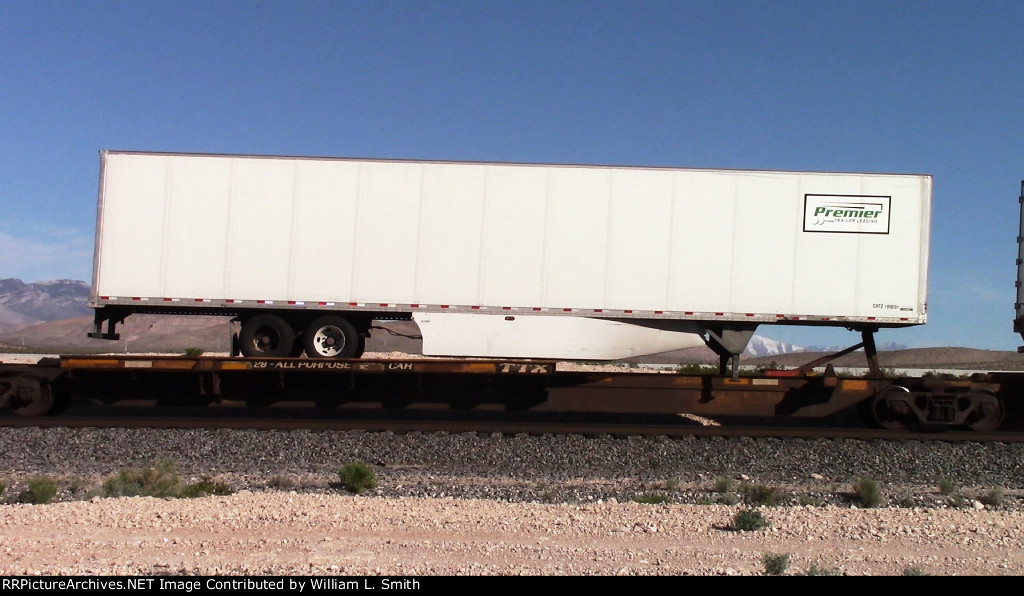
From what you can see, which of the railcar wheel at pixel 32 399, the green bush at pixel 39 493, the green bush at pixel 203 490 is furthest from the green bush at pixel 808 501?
the railcar wheel at pixel 32 399

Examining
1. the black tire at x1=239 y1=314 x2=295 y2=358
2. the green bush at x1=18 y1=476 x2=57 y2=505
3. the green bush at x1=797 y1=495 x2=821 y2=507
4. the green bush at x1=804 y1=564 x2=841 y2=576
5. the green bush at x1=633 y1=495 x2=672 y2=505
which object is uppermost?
the black tire at x1=239 y1=314 x2=295 y2=358

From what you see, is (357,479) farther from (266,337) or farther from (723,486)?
(266,337)

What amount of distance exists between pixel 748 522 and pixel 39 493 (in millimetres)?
6625

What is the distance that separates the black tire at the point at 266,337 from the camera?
12633 mm

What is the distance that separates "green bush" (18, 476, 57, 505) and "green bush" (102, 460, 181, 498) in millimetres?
476

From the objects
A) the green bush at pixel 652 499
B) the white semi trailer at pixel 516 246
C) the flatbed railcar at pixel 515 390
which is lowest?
the green bush at pixel 652 499

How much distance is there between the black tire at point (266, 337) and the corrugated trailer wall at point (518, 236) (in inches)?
18.3

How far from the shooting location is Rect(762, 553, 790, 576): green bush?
17.7 ft

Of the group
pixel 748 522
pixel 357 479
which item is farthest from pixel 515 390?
pixel 748 522

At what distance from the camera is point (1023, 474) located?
10297 millimetres

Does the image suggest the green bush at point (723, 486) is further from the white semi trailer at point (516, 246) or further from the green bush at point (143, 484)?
the green bush at point (143, 484)

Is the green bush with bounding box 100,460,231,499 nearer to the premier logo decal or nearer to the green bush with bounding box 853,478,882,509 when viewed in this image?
the green bush with bounding box 853,478,882,509

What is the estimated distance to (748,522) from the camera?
685cm

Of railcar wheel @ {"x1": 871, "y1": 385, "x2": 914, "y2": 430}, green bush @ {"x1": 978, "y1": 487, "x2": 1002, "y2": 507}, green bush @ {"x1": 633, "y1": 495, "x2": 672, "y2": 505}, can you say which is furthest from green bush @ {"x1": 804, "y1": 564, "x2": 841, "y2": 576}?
railcar wheel @ {"x1": 871, "y1": 385, "x2": 914, "y2": 430}
